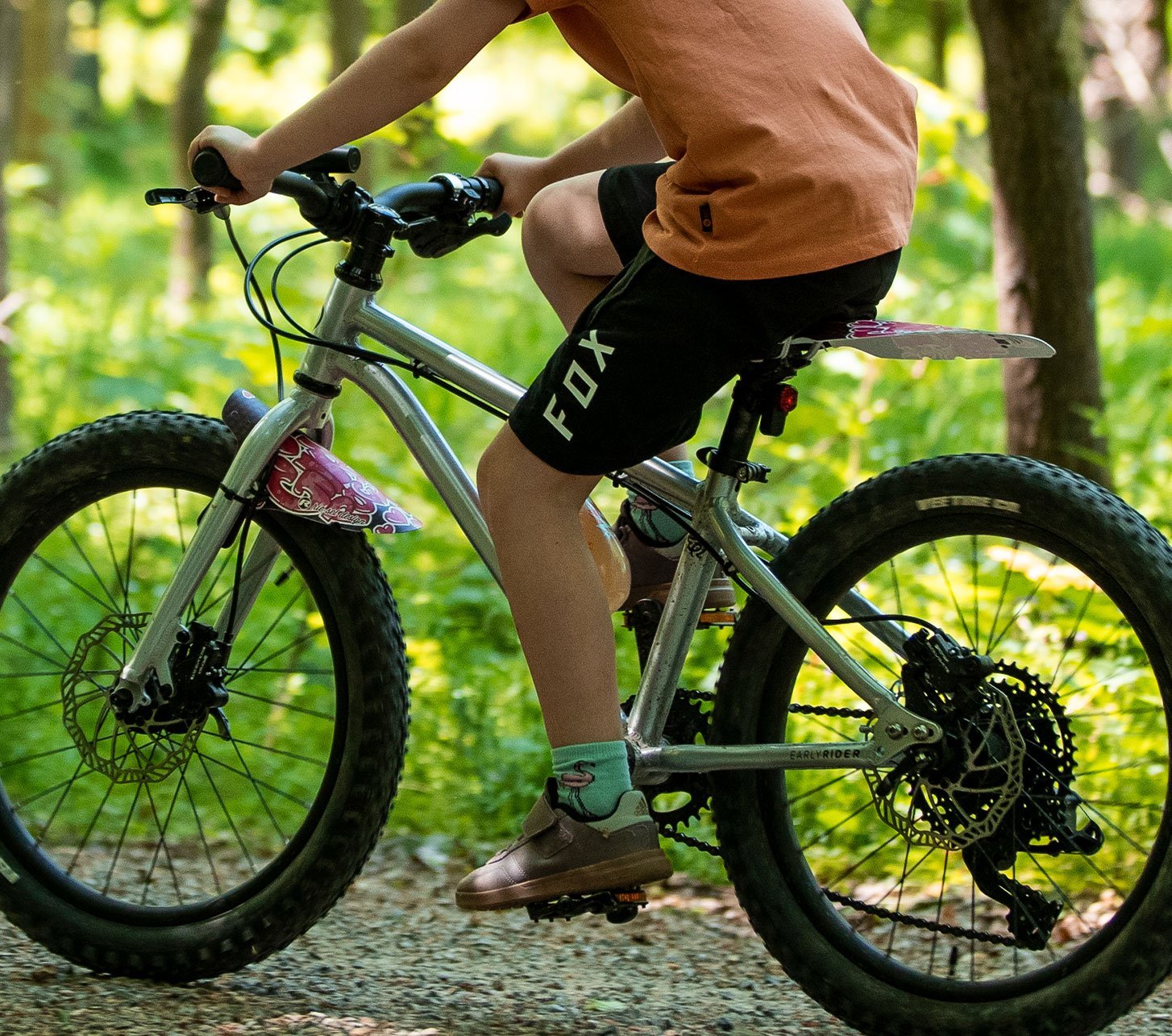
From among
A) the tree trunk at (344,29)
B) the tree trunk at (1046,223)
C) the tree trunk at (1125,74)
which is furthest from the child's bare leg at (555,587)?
the tree trunk at (344,29)

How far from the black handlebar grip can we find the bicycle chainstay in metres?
1.22

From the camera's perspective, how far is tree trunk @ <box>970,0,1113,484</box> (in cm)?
430

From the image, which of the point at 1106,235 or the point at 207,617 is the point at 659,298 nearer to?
the point at 207,617

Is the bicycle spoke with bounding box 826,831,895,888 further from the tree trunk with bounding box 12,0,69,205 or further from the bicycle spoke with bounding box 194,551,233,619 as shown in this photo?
the tree trunk with bounding box 12,0,69,205

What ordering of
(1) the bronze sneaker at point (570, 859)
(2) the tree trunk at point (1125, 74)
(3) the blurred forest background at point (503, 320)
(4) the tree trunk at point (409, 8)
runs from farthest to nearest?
(2) the tree trunk at point (1125, 74) → (4) the tree trunk at point (409, 8) → (3) the blurred forest background at point (503, 320) → (1) the bronze sneaker at point (570, 859)

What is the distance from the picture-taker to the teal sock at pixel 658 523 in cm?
265

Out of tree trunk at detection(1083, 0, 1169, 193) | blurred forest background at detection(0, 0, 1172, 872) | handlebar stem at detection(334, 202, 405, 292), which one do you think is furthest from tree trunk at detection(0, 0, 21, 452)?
tree trunk at detection(1083, 0, 1169, 193)

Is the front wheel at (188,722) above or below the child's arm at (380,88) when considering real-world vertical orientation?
below

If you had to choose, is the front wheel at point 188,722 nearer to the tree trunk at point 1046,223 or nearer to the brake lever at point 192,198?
the brake lever at point 192,198

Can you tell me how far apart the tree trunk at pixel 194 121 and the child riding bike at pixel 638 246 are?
6.89 m

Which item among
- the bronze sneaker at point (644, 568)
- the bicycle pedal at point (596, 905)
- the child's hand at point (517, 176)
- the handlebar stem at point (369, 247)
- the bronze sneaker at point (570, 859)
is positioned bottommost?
the bicycle pedal at point (596, 905)

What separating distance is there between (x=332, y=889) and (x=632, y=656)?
1.45 meters

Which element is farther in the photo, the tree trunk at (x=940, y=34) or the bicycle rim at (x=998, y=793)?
the tree trunk at (x=940, y=34)

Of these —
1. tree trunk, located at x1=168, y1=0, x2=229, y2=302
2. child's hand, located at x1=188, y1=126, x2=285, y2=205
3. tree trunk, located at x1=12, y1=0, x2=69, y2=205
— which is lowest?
child's hand, located at x1=188, y1=126, x2=285, y2=205
